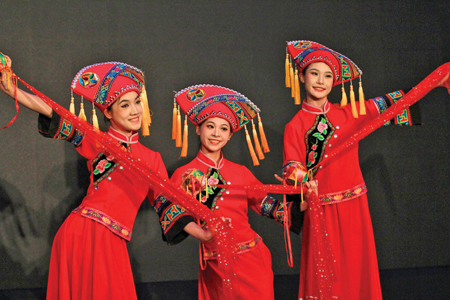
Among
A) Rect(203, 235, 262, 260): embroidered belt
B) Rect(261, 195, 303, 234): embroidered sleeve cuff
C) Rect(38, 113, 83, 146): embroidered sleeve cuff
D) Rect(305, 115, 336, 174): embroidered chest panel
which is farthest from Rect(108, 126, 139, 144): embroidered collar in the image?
Rect(305, 115, 336, 174): embroidered chest panel

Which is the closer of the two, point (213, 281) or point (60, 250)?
point (60, 250)

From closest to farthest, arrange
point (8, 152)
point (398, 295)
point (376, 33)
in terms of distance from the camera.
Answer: point (398, 295) < point (8, 152) < point (376, 33)

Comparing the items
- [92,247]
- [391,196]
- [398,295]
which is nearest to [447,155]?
[391,196]

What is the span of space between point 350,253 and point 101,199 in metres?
1.33

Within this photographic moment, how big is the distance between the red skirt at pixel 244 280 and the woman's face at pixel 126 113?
80 cm

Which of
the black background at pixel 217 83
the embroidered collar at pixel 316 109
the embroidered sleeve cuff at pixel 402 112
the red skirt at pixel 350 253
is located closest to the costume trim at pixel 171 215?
the red skirt at pixel 350 253

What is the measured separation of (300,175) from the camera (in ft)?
8.54

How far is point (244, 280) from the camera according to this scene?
8.20 feet

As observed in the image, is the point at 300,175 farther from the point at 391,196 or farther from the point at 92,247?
the point at 391,196

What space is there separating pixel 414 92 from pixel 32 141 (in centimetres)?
243

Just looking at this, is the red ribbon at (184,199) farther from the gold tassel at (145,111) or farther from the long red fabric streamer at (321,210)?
the long red fabric streamer at (321,210)

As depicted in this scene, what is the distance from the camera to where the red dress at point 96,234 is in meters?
2.27

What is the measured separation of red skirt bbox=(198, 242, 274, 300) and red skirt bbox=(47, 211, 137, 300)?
390mm

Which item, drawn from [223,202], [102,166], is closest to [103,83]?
[102,166]
